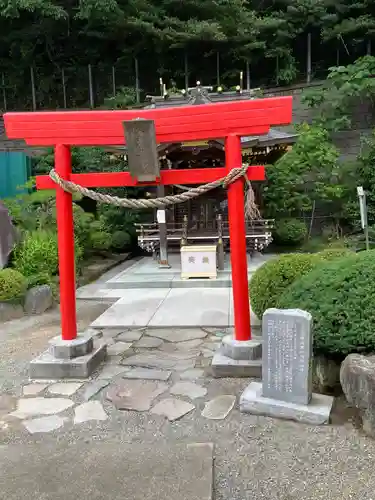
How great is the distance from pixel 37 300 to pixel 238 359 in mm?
4180

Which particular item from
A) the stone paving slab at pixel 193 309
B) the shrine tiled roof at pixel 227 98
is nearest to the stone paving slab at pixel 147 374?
the stone paving slab at pixel 193 309

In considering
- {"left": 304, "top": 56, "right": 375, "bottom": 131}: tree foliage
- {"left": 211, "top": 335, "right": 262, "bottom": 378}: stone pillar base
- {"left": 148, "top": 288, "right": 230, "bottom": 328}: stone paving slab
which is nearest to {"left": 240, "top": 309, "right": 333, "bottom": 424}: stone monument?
{"left": 211, "top": 335, "right": 262, "bottom": 378}: stone pillar base

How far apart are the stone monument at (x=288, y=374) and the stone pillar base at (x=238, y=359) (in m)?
0.64

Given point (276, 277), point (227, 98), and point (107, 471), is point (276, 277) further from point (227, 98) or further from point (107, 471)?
point (227, 98)

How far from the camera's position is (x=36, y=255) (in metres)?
8.11

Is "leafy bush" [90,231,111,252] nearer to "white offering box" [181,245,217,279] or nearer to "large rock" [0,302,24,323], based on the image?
"white offering box" [181,245,217,279]

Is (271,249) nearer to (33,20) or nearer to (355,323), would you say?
(355,323)

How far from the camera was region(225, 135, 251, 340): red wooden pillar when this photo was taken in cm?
439

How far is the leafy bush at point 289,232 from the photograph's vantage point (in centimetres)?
1348

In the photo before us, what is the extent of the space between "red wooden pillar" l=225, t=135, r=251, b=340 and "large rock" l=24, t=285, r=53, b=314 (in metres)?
4.05

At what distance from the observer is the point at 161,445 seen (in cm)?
317

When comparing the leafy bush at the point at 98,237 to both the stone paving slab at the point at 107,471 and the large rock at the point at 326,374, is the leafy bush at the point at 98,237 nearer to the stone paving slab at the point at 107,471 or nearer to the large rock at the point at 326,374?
the large rock at the point at 326,374

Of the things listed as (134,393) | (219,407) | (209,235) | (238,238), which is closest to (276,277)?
(238,238)

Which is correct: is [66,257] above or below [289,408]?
above
